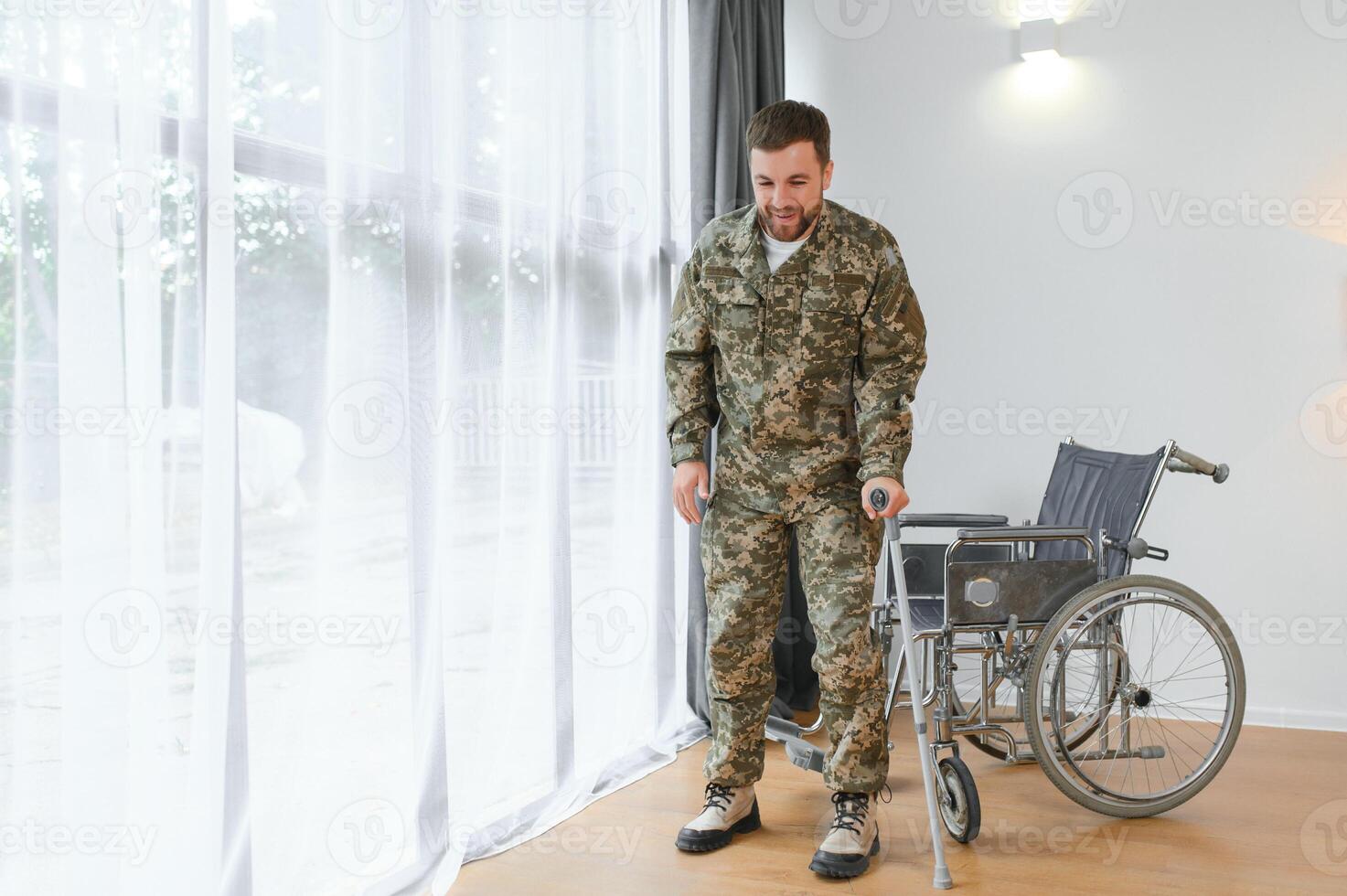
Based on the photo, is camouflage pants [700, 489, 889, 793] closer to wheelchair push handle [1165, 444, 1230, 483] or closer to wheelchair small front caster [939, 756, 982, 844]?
wheelchair small front caster [939, 756, 982, 844]

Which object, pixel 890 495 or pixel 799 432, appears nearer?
pixel 890 495

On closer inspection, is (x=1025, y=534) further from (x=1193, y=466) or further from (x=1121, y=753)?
(x=1121, y=753)

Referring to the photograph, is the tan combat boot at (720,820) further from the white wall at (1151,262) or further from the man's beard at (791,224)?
the white wall at (1151,262)

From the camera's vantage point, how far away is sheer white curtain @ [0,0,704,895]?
149 centimetres

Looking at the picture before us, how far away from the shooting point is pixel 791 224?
2178 millimetres

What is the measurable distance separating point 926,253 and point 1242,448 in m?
1.13

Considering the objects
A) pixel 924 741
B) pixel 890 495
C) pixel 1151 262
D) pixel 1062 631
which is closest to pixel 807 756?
pixel 924 741

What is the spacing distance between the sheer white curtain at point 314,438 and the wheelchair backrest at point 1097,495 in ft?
3.63

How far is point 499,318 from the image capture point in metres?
2.39

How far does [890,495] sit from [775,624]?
407 millimetres

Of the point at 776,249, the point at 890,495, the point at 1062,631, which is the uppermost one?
the point at 776,249

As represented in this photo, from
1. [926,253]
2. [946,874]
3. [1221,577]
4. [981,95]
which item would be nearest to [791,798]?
[946,874]

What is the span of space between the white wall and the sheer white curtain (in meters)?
1.18

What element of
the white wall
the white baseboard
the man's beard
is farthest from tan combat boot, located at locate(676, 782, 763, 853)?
the white baseboard
